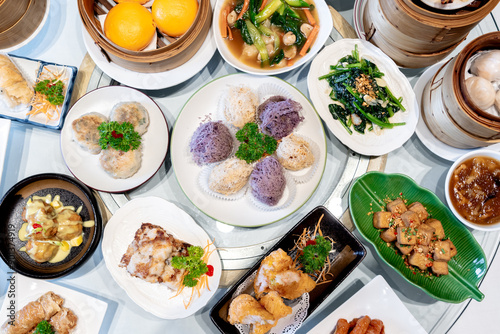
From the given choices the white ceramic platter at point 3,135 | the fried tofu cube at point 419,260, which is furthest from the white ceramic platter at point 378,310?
the white ceramic platter at point 3,135

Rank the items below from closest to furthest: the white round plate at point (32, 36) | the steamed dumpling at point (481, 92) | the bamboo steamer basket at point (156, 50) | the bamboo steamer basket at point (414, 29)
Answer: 1. the bamboo steamer basket at point (414, 29)
2. the steamed dumpling at point (481, 92)
3. the bamboo steamer basket at point (156, 50)
4. the white round plate at point (32, 36)

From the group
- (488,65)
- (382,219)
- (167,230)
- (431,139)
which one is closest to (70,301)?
(167,230)

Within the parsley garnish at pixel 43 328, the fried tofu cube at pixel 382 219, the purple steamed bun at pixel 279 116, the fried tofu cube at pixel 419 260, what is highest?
the purple steamed bun at pixel 279 116

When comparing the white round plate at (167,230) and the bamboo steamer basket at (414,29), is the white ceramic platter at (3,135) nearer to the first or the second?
the white round plate at (167,230)

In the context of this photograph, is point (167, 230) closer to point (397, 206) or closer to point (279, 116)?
point (279, 116)

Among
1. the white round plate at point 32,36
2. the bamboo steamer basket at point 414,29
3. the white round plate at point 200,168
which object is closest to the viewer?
the bamboo steamer basket at point 414,29

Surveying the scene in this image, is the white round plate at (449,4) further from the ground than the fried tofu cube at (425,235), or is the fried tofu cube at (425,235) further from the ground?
the white round plate at (449,4)
